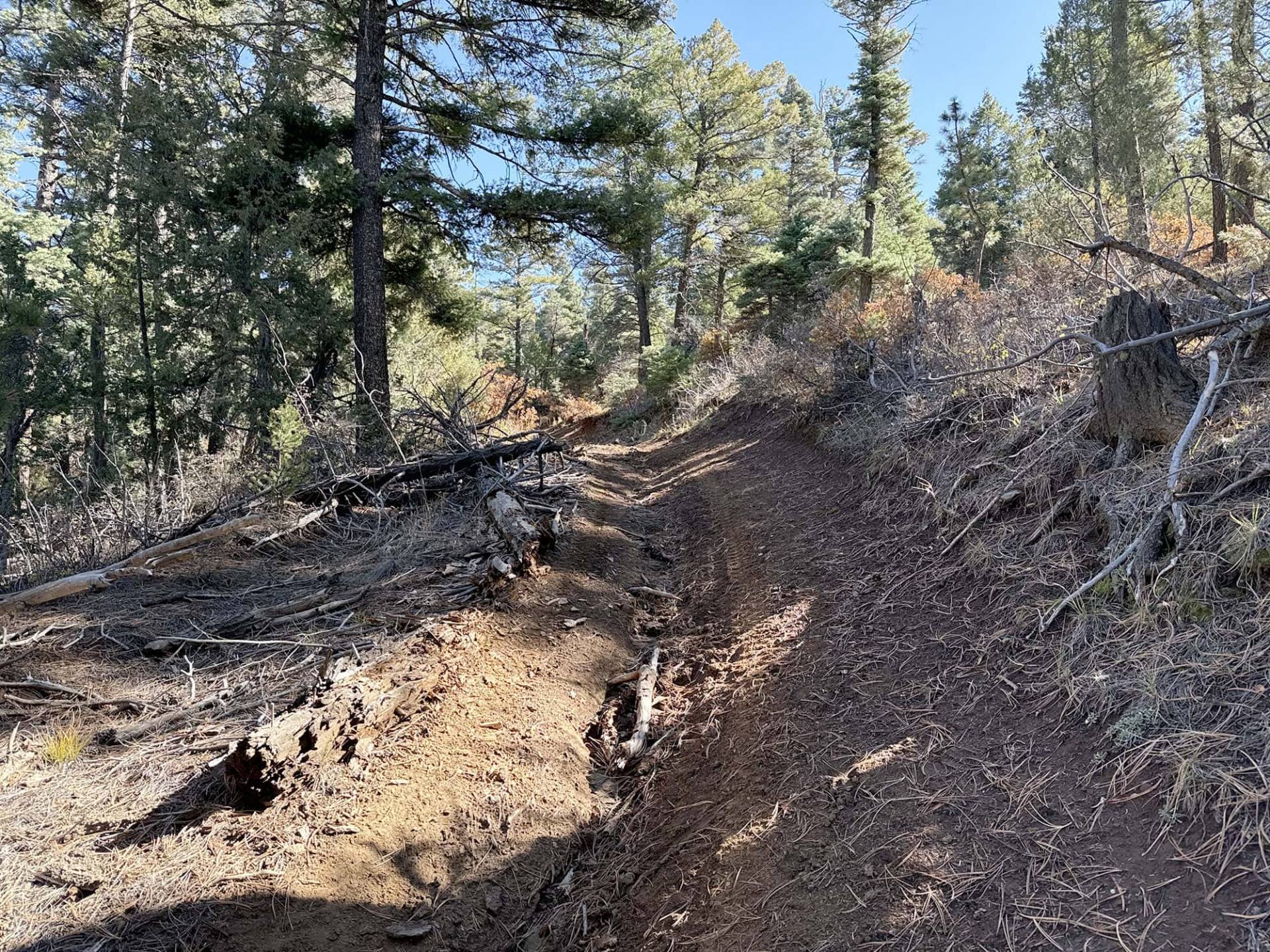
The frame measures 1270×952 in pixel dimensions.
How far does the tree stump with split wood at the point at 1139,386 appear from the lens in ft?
11.0

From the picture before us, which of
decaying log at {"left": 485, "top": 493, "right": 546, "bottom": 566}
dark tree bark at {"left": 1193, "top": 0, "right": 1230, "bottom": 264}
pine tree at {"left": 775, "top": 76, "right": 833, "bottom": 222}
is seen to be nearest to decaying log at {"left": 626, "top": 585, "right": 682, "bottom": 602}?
decaying log at {"left": 485, "top": 493, "right": 546, "bottom": 566}

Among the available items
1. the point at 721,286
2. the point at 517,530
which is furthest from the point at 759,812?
the point at 721,286

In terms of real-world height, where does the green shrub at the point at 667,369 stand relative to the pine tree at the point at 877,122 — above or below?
below

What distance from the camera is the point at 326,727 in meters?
2.90

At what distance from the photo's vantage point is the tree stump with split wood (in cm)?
336

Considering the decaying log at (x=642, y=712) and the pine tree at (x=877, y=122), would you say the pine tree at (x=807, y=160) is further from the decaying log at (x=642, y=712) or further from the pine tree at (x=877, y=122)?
the decaying log at (x=642, y=712)

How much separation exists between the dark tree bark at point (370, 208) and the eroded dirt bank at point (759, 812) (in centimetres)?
643

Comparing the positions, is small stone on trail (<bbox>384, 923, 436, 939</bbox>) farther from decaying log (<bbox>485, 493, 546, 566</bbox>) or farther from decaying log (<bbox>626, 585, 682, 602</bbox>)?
decaying log (<bbox>626, 585, 682, 602</bbox>)

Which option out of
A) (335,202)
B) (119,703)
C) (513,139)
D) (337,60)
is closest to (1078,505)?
(119,703)

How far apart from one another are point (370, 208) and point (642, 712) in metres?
9.11

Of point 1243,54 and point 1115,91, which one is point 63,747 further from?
point 1115,91

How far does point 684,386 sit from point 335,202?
10.3 metres

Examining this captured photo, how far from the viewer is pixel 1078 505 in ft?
11.3

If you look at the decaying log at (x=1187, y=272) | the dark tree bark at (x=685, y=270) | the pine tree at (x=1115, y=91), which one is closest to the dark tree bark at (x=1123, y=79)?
the pine tree at (x=1115, y=91)
